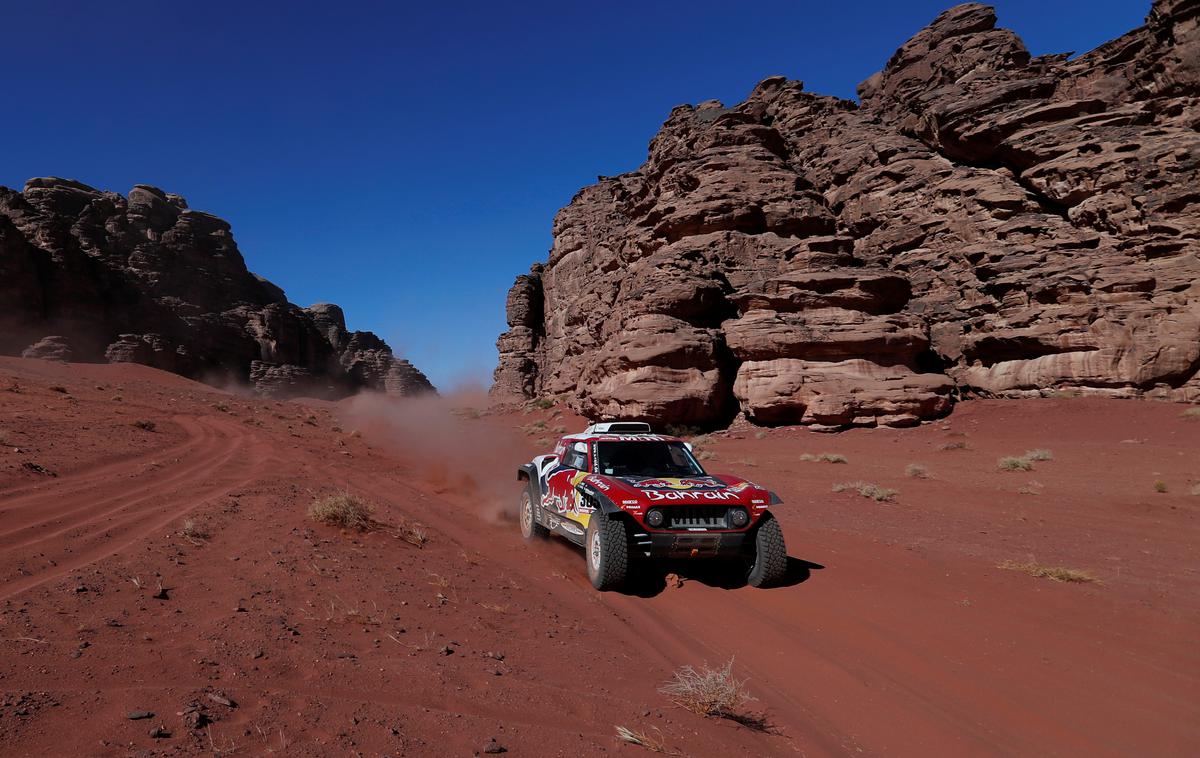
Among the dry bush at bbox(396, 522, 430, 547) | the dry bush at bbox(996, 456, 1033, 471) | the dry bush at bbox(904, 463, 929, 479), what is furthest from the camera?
the dry bush at bbox(904, 463, 929, 479)

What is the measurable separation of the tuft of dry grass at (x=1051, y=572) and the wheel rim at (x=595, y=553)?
5230mm

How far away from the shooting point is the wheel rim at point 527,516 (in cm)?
931

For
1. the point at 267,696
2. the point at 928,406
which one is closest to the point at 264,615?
the point at 267,696

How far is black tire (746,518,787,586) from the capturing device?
6.50 m

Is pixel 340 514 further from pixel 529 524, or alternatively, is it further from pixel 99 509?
pixel 99 509

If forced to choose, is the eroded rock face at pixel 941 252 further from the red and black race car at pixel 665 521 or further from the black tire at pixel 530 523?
the red and black race car at pixel 665 521

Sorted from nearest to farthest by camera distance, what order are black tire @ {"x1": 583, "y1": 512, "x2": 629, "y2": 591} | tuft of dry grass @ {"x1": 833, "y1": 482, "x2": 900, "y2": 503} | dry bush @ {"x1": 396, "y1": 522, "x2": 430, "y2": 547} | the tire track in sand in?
1. the tire track in sand
2. black tire @ {"x1": 583, "y1": 512, "x2": 629, "y2": 591}
3. dry bush @ {"x1": 396, "y1": 522, "x2": 430, "y2": 547}
4. tuft of dry grass @ {"x1": 833, "y1": 482, "x2": 900, "y2": 503}

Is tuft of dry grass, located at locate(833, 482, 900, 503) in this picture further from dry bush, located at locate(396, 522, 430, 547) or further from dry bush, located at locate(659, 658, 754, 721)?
dry bush, located at locate(659, 658, 754, 721)

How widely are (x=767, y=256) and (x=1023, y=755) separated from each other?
1144 inches

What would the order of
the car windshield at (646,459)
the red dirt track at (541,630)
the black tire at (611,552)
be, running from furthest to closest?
the car windshield at (646,459), the black tire at (611,552), the red dirt track at (541,630)

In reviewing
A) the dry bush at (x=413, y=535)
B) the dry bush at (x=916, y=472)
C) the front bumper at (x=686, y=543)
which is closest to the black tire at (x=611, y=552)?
the front bumper at (x=686, y=543)

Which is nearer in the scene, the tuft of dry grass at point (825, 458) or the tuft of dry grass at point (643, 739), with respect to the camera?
the tuft of dry grass at point (643, 739)

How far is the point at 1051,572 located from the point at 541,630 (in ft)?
20.3

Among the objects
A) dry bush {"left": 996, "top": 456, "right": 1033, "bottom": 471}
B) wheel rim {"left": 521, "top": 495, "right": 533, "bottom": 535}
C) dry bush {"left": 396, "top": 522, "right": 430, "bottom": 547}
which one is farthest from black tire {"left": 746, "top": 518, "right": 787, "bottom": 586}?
dry bush {"left": 996, "top": 456, "right": 1033, "bottom": 471}
